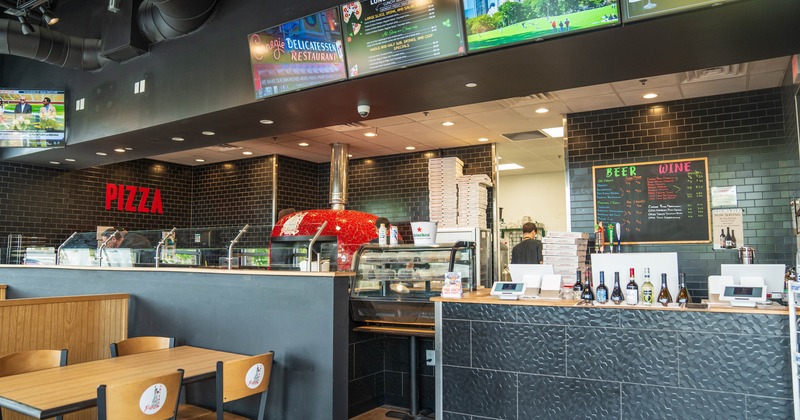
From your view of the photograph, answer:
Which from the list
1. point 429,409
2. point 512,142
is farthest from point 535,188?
point 429,409

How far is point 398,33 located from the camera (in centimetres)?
378

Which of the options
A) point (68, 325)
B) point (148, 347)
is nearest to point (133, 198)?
point (68, 325)

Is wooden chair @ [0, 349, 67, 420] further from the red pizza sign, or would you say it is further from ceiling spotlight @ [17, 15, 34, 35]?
the red pizza sign

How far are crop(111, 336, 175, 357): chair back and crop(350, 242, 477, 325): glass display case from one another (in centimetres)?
140

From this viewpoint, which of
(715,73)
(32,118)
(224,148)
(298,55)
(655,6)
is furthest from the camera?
(224,148)

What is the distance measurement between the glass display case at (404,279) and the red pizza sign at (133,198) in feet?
19.9

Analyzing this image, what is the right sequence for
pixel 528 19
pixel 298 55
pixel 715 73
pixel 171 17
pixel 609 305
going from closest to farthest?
1. pixel 609 305
2. pixel 528 19
3. pixel 298 55
4. pixel 715 73
5. pixel 171 17

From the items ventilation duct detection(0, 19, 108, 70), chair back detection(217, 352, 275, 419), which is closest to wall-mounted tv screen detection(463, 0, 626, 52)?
chair back detection(217, 352, 275, 419)

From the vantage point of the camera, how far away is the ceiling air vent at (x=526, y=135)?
710 centimetres

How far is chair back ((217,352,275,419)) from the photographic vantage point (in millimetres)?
2971

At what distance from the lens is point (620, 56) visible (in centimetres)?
346

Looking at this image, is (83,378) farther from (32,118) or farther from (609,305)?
(32,118)

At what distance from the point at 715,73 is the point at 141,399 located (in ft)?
16.5

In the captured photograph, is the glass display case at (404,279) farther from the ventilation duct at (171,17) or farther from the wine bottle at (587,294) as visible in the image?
the ventilation duct at (171,17)
